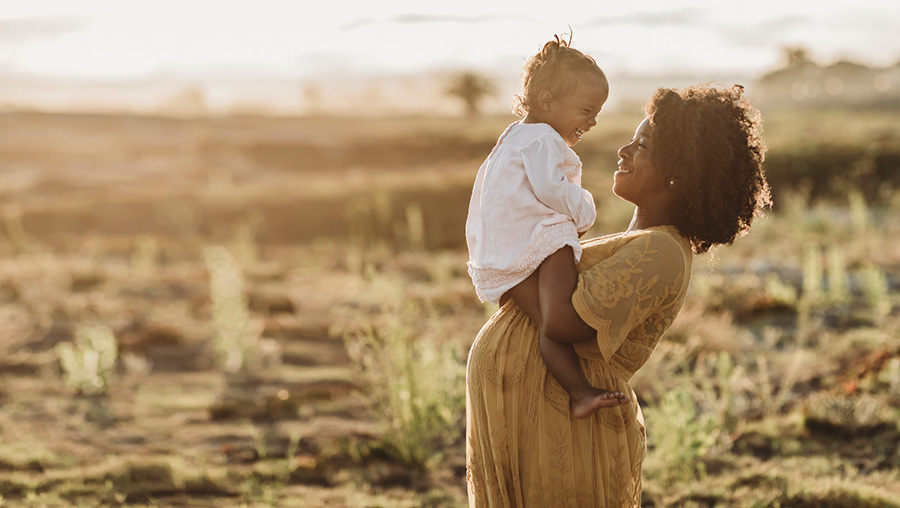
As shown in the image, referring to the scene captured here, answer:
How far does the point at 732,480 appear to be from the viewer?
4551 millimetres

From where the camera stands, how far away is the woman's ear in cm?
233

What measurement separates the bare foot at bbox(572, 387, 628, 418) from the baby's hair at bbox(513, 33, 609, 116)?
0.88 m

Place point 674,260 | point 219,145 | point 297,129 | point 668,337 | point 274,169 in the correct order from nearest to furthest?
1. point 674,260
2. point 668,337
3. point 274,169
4. point 219,145
5. point 297,129

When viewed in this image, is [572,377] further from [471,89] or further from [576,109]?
[471,89]

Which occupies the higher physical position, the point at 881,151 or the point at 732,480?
the point at 881,151

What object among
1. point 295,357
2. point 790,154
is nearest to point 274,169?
point 790,154

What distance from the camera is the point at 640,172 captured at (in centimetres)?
232

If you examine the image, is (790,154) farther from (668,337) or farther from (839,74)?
(839,74)

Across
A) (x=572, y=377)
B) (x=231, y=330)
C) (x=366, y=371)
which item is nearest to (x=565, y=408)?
(x=572, y=377)

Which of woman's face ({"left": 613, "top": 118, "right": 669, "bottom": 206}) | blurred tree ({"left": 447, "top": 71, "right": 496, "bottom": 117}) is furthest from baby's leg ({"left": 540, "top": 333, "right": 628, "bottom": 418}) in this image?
blurred tree ({"left": 447, "top": 71, "right": 496, "bottom": 117})

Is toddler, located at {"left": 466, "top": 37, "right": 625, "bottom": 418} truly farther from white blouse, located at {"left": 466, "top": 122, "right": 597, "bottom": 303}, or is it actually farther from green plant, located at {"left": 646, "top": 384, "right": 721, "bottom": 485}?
green plant, located at {"left": 646, "top": 384, "right": 721, "bottom": 485}

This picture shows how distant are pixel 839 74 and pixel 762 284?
84.0 metres

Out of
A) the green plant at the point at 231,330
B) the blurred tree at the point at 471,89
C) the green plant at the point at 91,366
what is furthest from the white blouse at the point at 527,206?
the blurred tree at the point at 471,89

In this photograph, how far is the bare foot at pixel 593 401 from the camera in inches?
83.1
